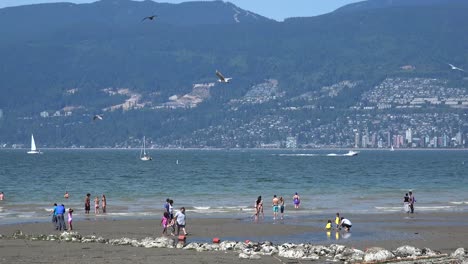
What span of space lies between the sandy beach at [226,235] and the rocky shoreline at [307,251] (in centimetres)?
60

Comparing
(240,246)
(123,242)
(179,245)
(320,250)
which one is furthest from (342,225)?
(123,242)

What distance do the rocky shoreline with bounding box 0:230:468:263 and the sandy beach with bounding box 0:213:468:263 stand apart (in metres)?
0.60

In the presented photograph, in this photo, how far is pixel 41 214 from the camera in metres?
51.7

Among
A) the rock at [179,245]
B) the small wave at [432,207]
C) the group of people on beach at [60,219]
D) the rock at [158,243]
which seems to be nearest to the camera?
the rock at [179,245]

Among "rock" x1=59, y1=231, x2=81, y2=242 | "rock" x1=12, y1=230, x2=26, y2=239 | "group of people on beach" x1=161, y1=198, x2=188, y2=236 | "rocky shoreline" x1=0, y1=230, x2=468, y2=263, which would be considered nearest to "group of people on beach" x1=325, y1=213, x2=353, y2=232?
"group of people on beach" x1=161, y1=198, x2=188, y2=236

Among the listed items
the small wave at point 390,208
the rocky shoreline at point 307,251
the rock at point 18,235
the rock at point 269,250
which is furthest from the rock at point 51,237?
the small wave at point 390,208

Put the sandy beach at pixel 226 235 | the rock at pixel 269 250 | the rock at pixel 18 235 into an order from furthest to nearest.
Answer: the rock at pixel 18 235 → the rock at pixel 269 250 → the sandy beach at pixel 226 235

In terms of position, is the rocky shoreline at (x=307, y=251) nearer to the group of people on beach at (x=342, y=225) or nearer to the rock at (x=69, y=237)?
the rock at (x=69, y=237)

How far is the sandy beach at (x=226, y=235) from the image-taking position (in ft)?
102

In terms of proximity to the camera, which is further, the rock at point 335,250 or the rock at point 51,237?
the rock at point 51,237

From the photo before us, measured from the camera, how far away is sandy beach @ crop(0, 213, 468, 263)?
31062mm

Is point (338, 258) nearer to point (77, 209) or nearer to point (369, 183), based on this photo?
point (77, 209)

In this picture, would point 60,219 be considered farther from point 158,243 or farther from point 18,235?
point 158,243

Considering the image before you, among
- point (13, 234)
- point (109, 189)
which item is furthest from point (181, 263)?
point (109, 189)
